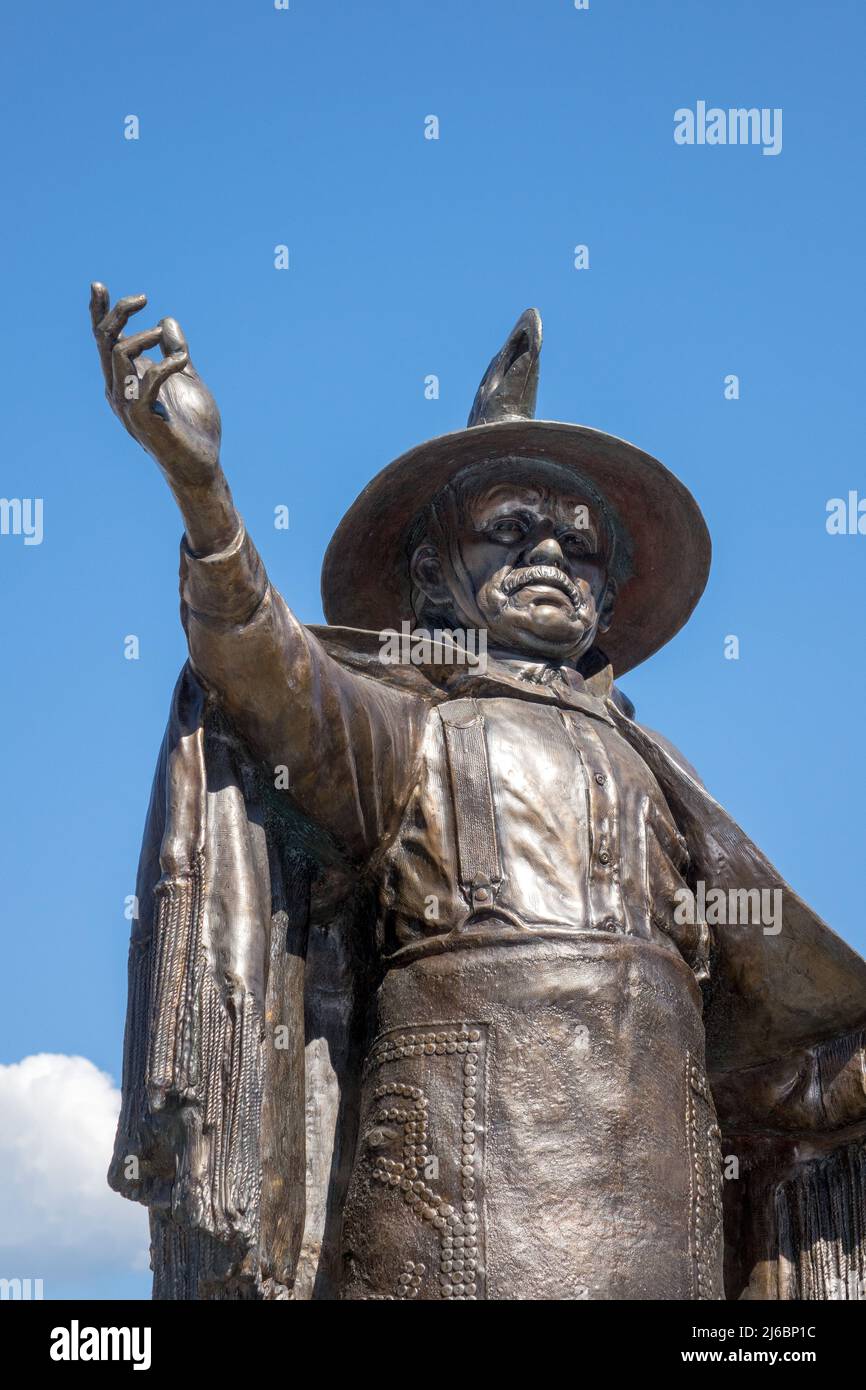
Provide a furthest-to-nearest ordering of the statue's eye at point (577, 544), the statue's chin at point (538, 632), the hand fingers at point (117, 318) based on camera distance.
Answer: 1. the statue's eye at point (577, 544)
2. the statue's chin at point (538, 632)
3. the hand fingers at point (117, 318)

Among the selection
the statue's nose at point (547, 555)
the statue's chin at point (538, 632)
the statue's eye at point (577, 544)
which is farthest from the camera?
the statue's eye at point (577, 544)

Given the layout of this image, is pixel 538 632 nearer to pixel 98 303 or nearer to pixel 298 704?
pixel 298 704

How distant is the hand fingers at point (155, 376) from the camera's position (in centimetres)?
860

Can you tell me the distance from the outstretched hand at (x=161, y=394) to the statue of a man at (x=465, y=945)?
13 mm

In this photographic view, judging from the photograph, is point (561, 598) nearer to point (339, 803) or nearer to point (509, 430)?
point (509, 430)

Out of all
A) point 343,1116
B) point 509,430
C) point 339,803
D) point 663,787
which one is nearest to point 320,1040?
point 343,1116

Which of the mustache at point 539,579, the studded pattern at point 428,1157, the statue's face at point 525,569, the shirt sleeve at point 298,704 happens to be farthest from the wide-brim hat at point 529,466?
the studded pattern at point 428,1157

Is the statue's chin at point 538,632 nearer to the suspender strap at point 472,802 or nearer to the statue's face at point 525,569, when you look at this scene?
the statue's face at point 525,569

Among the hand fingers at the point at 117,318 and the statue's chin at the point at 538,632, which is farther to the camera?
the statue's chin at the point at 538,632

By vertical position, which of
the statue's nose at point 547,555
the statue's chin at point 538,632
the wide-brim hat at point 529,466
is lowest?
the statue's chin at point 538,632

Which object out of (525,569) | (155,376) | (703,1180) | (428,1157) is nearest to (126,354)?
(155,376)

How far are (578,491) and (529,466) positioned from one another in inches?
10.9

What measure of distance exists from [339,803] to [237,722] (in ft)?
1.93

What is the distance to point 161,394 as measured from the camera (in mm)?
8852
